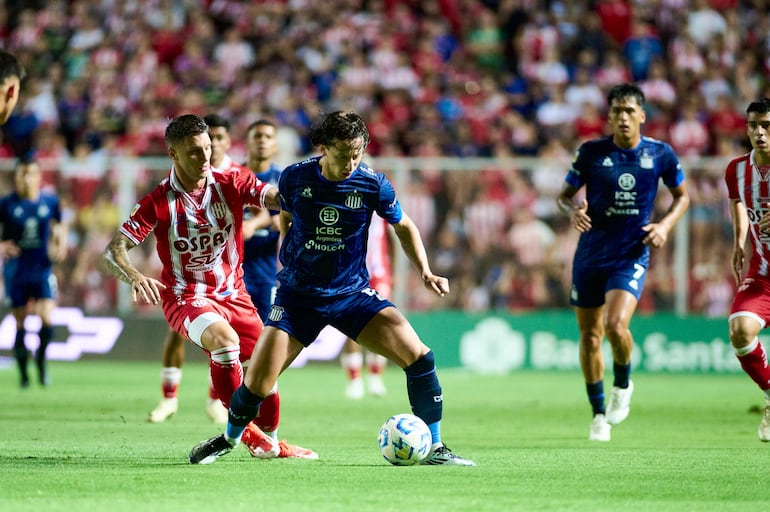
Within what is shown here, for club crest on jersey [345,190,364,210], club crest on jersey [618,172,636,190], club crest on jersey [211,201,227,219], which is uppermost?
club crest on jersey [618,172,636,190]

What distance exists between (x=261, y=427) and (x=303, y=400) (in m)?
5.49

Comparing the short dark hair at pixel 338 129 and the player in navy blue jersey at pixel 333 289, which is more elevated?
the short dark hair at pixel 338 129

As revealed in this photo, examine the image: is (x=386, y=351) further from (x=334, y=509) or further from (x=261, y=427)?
(x=334, y=509)

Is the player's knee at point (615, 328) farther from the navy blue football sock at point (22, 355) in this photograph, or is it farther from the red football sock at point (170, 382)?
the navy blue football sock at point (22, 355)

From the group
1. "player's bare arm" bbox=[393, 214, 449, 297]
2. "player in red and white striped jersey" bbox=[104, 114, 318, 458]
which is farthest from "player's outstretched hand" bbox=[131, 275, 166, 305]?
"player's bare arm" bbox=[393, 214, 449, 297]

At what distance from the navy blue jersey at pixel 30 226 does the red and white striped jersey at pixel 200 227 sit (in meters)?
7.65

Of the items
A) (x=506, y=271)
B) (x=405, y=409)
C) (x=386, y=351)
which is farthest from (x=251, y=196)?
(x=506, y=271)

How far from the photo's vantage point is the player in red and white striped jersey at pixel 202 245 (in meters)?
8.34

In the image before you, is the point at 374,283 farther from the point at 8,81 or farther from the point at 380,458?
the point at 8,81

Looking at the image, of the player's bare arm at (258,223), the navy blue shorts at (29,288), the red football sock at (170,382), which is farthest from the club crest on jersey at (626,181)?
the navy blue shorts at (29,288)

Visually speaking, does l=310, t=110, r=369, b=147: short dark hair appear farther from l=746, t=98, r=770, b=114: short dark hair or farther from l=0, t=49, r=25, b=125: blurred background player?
l=746, t=98, r=770, b=114: short dark hair

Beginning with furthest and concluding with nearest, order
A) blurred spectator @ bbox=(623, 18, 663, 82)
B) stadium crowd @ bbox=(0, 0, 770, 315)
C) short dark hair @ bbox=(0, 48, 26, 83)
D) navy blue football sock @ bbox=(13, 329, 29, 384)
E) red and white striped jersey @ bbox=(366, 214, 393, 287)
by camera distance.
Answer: blurred spectator @ bbox=(623, 18, 663, 82) < stadium crowd @ bbox=(0, 0, 770, 315) < navy blue football sock @ bbox=(13, 329, 29, 384) < red and white striped jersey @ bbox=(366, 214, 393, 287) < short dark hair @ bbox=(0, 48, 26, 83)

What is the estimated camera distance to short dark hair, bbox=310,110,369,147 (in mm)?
7688

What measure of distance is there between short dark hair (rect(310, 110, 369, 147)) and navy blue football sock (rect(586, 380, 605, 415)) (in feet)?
12.3
